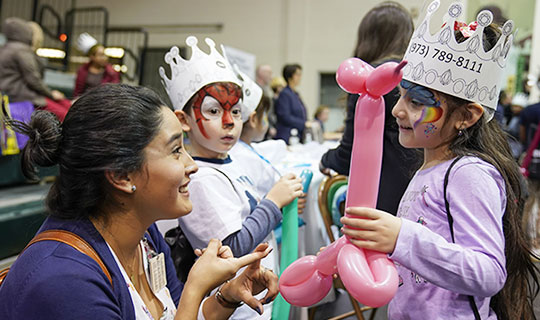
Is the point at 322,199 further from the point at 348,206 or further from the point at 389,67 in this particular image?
the point at 389,67

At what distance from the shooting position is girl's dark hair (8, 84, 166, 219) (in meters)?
0.98

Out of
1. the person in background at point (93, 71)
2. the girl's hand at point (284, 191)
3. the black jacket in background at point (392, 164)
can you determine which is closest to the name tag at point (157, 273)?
the girl's hand at point (284, 191)

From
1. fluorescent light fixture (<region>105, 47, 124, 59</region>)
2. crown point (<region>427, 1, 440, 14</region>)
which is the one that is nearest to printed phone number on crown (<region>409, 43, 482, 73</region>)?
crown point (<region>427, 1, 440, 14</region>)

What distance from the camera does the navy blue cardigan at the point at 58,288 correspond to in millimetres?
850

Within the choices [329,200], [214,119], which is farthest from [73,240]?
[329,200]

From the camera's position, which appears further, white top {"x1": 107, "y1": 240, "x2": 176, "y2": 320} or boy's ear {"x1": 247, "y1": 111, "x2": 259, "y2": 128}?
boy's ear {"x1": 247, "y1": 111, "x2": 259, "y2": 128}

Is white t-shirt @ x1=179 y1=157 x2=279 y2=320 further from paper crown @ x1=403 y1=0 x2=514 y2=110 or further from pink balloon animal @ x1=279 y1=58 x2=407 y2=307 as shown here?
paper crown @ x1=403 y1=0 x2=514 y2=110

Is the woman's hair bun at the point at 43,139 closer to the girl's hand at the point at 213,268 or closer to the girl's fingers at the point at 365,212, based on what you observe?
the girl's hand at the point at 213,268

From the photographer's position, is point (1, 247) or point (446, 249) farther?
point (1, 247)

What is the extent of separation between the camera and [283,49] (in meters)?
9.98

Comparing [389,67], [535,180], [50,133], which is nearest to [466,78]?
[389,67]

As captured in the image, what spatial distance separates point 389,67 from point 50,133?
27.7 inches

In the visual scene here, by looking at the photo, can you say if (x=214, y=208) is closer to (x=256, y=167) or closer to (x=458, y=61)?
(x=256, y=167)

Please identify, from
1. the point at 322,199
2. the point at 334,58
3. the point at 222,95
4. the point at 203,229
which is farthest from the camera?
the point at 334,58
